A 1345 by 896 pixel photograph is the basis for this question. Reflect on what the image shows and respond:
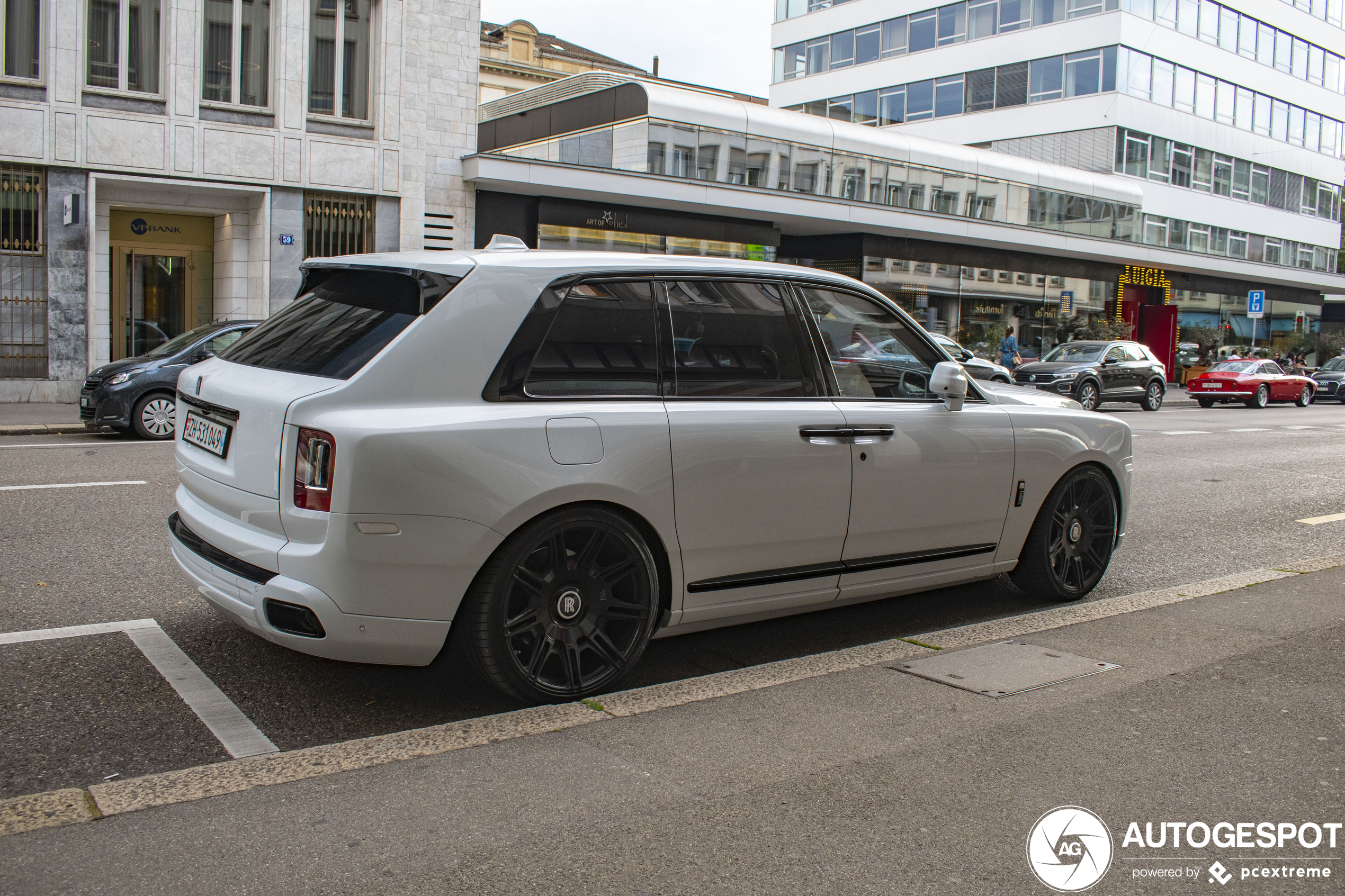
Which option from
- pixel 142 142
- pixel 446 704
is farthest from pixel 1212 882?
pixel 142 142

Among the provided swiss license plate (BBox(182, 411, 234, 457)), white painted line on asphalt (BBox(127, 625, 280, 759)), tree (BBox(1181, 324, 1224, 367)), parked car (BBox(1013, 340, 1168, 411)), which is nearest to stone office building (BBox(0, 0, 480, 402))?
parked car (BBox(1013, 340, 1168, 411))

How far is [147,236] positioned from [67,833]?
65.8 feet

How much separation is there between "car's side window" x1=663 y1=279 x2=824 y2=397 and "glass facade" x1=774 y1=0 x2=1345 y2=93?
1661 inches

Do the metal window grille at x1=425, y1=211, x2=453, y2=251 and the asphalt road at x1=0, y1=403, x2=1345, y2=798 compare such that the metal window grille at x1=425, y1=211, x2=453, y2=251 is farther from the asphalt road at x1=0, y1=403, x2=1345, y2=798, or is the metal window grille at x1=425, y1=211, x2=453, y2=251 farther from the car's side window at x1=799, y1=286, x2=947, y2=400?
the car's side window at x1=799, y1=286, x2=947, y2=400

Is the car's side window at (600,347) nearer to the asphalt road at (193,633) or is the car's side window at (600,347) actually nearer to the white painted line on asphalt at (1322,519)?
the asphalt road at (193,633)

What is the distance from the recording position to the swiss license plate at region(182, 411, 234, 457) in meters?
4.05

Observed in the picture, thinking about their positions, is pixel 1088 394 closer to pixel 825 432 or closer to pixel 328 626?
pixel 825 432

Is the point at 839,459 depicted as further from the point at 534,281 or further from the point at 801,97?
the point at 801,97

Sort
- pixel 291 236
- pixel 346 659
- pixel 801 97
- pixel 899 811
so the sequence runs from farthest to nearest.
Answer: pixel 801 97, pixel 291 236, pixel 346 659, pixel 899 811

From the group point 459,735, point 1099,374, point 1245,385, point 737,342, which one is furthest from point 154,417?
point 1245,385

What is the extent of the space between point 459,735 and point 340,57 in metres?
19.9

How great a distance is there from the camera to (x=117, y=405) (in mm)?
13047

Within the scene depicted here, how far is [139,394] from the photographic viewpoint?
13.1 metres

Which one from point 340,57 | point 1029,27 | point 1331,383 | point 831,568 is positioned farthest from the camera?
point 1029,27
